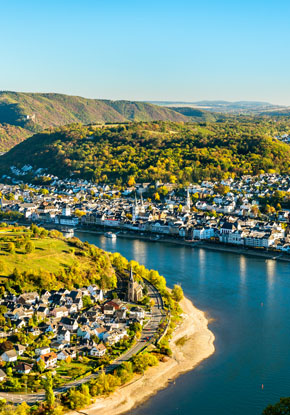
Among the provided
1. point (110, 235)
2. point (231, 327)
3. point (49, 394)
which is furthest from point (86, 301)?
point (110, 235)

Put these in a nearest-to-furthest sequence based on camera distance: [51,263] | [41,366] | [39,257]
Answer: [41,366]
[51,263]
[39,257]

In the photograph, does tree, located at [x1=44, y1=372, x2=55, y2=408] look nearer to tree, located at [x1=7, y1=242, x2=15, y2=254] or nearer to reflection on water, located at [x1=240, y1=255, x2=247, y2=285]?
tree, located at [x1=7, y1=242, x2=15, y2=254]

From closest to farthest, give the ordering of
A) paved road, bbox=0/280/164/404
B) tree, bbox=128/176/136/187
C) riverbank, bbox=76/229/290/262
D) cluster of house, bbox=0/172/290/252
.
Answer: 1. paved road, bbox=0/280/164/404
2. riverbank, bbox=76/229/290/262
3. cluster of house, bbox=0/172/290/252
4. tree, bbox=128/176/136/187

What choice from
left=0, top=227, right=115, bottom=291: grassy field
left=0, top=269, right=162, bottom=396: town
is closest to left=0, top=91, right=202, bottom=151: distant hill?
left=0, top=227, right=115, bottom=291: grassy field

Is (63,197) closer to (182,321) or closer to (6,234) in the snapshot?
(6,234)

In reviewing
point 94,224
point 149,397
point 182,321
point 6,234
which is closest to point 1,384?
point 149,397

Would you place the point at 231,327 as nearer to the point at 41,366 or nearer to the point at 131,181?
the point at 41,366
